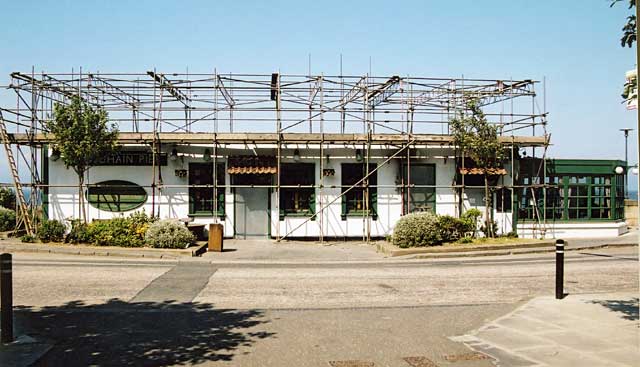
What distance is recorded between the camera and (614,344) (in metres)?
7.70

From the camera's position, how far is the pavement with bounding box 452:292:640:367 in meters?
7.15

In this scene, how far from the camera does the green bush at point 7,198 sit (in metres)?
26.5

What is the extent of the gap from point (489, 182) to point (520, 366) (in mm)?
17787

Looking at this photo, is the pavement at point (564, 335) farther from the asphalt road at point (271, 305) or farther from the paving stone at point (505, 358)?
the asphalt road at point (271, 305)

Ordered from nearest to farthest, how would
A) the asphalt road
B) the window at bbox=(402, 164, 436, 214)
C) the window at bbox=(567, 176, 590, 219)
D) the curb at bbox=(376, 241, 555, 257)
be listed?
1. the asphalt road
2. the curb at bbox=(376, 241, 555, 257)
3. the window at bbox=(402, 164, 436, 214)
4. the window at bbox=(567, 176, 590, 219)

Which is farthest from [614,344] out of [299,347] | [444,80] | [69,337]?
[444,80]

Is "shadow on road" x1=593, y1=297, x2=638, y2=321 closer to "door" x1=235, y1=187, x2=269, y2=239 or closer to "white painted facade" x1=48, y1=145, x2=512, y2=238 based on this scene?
"white painted facade" x1=48, y1=145, x2=512, y2=238

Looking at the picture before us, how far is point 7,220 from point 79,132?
689 centimetres

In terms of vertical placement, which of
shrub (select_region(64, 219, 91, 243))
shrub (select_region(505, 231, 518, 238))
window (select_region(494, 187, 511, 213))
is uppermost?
window (select_region(494, 187, 511, 213))

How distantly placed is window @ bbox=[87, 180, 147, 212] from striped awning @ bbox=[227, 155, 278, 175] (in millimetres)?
3734

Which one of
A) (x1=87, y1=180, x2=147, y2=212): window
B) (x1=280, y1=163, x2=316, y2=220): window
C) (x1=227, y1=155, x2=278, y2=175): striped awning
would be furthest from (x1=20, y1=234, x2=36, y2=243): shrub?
(x1=280, y1=163, x2=316, y2=220): window

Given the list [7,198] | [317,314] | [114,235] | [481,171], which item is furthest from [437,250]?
[7,198]

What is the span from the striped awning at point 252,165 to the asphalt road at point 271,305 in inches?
253

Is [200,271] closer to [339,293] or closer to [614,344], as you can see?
[339,293]
